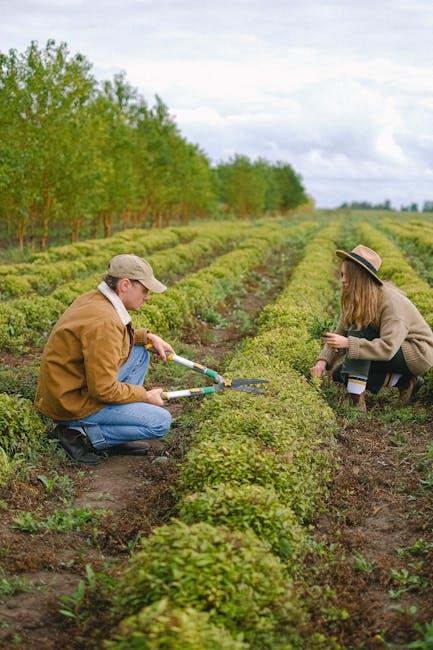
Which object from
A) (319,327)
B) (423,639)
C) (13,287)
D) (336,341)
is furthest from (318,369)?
(13,287)

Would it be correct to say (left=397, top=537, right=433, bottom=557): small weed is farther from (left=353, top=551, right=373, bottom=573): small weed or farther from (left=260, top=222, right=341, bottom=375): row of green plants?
(left=260, top=222, right=341, bottom=375): row of green plants

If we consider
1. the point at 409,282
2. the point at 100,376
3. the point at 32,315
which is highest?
the point at 409,282

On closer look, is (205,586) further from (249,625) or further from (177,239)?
(177,239)

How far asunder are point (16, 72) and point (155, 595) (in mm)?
23740

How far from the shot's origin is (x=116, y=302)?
18.3ft

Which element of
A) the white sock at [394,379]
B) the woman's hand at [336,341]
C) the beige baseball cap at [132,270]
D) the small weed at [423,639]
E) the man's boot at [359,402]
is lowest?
the small weed at [423,639]

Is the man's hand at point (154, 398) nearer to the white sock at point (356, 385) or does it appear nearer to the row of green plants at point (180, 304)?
the row of green plants at point (180, 304)

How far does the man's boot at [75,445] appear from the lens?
5.77 m

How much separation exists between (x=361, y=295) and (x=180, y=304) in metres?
5.02

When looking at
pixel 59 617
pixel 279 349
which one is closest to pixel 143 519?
pixel 59 617

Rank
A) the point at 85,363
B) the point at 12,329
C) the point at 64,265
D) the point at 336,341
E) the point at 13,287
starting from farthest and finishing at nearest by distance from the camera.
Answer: the point at 64,265 < the point at 13,287 < the point at 12,329 < the point at 336,341 < the point at 85,363

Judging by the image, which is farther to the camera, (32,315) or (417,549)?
(32,315)

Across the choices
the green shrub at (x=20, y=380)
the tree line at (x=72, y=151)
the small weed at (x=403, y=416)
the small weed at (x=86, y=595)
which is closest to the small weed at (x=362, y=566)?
the small weed at (x=86, y=595)

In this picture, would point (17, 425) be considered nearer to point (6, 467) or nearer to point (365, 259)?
point (6, 467)
